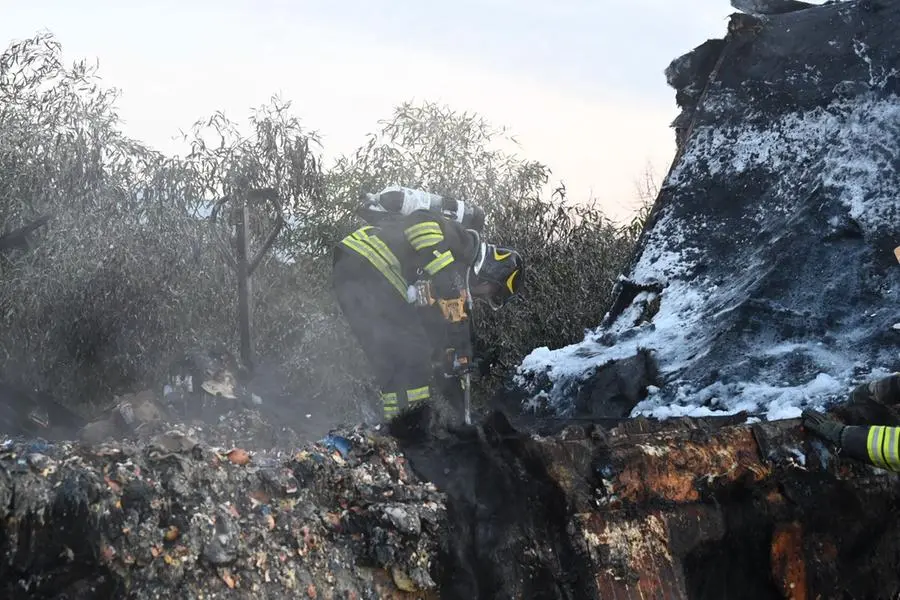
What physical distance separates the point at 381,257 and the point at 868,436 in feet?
9.45

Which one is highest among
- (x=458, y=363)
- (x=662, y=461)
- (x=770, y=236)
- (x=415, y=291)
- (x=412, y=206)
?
(x=412, y=206)

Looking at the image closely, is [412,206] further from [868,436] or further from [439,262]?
[868,436]

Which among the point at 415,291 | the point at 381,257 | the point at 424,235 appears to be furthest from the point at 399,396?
the point at 424,235

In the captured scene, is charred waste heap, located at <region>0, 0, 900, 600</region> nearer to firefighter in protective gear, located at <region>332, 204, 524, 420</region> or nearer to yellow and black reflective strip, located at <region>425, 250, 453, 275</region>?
firefighter in protective gear, located at <region>332, 204, 524, 420</region>

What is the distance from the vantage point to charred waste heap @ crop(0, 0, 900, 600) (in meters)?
2.47

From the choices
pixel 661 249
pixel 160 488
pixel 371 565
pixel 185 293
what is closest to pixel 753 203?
pixel 661 249

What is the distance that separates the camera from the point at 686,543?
331 centimetres

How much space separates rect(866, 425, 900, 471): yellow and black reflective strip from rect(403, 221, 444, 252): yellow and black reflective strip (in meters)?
2.61

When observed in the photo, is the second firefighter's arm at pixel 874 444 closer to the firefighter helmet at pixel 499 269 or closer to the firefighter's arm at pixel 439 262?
the firefighter's arm at pixel 439 262

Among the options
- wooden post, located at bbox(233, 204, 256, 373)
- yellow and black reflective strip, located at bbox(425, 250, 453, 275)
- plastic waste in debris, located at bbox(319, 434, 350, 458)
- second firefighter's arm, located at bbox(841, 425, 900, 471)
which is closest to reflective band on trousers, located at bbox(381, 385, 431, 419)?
yellow and black reflective strip, located at bbox(425, 250, 453, 275)

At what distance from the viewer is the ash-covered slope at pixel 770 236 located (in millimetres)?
5098

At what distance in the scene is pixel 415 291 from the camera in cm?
538

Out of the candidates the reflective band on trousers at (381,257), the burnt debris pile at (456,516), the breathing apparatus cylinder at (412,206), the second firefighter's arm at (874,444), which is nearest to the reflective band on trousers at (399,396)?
the reflective band on trousers at (381,257)

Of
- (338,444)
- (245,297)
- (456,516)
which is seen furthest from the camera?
(245,297)
